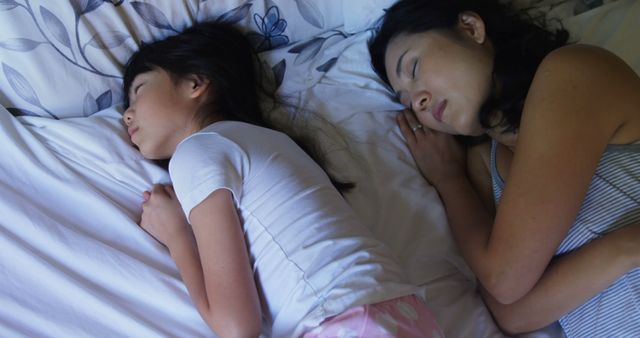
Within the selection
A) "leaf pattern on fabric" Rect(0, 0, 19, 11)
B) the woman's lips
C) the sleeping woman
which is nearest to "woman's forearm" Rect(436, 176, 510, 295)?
the sleeping woman

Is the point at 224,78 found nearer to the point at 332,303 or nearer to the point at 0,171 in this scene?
the point at 0,171

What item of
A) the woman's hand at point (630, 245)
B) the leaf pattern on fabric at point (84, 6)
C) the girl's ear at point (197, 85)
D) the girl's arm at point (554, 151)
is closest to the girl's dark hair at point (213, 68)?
the girl's ear at point (197, 85)

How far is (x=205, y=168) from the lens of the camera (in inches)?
34.8

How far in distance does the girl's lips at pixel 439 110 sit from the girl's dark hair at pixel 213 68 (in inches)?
8.2

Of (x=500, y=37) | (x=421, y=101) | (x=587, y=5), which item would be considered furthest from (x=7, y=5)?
(x=587, y=5)

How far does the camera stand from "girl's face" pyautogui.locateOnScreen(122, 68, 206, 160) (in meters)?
1.04

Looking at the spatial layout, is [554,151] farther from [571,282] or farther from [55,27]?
[55,27]

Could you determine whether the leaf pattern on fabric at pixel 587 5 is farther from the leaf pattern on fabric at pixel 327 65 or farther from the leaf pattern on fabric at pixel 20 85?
the leaf pattern on fabric at pixel 20 85

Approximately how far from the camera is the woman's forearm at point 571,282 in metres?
0.84

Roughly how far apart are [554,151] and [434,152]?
319 mm

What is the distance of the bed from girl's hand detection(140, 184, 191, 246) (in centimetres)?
2

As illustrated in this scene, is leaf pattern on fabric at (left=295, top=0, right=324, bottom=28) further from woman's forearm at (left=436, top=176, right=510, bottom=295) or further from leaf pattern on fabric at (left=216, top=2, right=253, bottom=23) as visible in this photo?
woman's forearm at (left=436, top=176, right=510, bottom=295)

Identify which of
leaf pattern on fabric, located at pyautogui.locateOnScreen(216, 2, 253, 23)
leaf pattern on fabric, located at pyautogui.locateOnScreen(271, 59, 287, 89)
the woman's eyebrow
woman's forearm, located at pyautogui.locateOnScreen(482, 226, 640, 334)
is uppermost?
leaf pattern on fabric, located at pyautogui.locateOnScreen(216, 2, 253, 23)

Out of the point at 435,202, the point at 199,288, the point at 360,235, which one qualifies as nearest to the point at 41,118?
the point at 199,288
